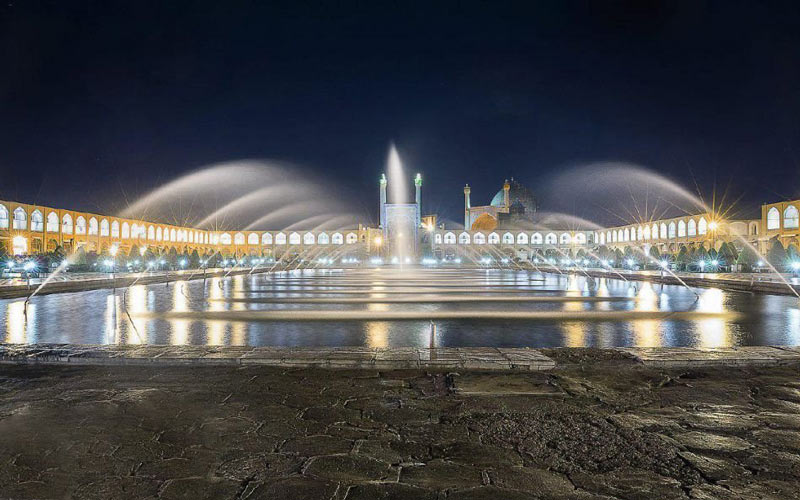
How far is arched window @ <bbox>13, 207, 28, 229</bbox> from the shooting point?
4138cm

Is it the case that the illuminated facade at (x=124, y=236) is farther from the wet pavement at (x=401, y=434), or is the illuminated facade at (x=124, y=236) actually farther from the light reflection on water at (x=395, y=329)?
the wet pavement at (x=401, y=434)

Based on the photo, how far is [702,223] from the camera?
174 ft

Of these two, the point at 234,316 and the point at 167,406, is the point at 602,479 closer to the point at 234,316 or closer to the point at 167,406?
the point at 167,406

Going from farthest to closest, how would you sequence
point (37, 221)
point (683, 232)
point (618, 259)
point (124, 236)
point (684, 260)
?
point (683, 232)
point (124, 236)
point (618, 259)
point (37, 221)
point (684, 260)

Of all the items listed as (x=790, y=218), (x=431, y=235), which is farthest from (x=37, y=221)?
(x=790, y=218)

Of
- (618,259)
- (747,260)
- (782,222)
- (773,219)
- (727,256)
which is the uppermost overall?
(773,219)

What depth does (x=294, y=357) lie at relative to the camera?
5141 millimetres

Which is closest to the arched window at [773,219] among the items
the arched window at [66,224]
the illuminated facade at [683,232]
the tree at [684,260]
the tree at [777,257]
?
the illuminated facade at [683,232]

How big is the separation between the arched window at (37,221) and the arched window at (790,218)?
60.6 meters

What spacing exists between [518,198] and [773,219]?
121 ft

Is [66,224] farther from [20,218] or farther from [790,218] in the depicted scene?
[790,218]

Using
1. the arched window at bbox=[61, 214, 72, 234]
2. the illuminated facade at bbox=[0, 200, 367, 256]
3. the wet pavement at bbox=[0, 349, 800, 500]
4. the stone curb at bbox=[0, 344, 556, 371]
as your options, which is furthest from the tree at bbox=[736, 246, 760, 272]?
the arched window at bbox=[61, 214, 72, 234]

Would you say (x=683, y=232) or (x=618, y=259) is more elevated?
(x=683, y=232)

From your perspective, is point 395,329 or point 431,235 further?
point 431,235
